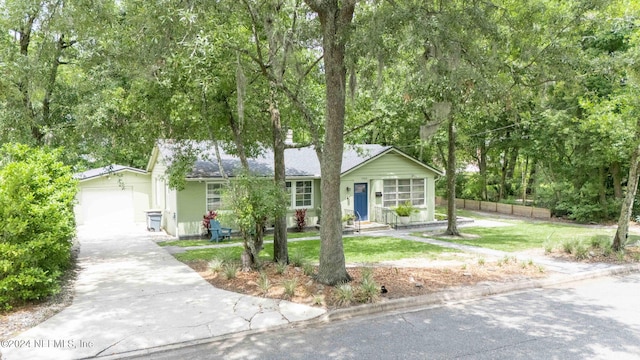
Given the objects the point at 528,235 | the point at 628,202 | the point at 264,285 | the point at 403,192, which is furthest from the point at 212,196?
the point at 628,202

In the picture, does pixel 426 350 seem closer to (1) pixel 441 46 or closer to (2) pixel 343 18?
(1) pixel 441 46

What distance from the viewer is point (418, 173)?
20562mm

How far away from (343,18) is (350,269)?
5.60 metres

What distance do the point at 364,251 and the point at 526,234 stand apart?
304 inches

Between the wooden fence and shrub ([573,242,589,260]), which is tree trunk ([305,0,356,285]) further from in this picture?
the wooden fence

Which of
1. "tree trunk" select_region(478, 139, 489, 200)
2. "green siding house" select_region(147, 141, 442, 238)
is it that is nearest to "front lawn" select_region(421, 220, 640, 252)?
"green siding house" select_region(147, 141, 442, 238)

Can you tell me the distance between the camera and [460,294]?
8.01 metres

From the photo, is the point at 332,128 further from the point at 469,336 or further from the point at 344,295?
the point at 469,336

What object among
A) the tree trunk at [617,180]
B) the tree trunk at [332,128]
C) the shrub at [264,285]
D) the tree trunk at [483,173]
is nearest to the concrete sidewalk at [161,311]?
the shrub at [264,285]

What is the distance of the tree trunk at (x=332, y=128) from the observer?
25.8 feet

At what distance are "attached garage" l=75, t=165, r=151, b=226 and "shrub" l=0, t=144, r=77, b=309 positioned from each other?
45.5 feet

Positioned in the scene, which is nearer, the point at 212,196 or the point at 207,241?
the point at 207,241

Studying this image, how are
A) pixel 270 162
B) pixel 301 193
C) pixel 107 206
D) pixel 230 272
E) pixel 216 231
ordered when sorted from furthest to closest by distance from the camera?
pixel 107 206 < pixel 270 162 < pixel 301 193 < pixel 216 231 < pixel 230 272

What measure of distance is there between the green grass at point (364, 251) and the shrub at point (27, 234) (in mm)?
4217
